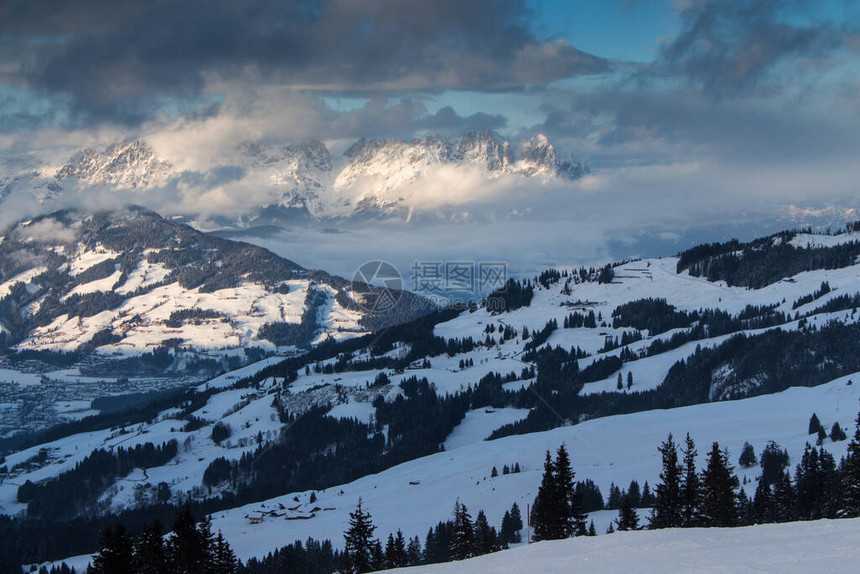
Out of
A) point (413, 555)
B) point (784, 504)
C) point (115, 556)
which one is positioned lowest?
point (413, 555)

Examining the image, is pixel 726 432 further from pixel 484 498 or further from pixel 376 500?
pixel 376 500

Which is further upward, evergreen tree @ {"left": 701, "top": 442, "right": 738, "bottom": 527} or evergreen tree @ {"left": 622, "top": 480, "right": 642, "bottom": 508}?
evergreen tree @ {"left": 701, "top": 442, "right": 738, "bottom": 527}

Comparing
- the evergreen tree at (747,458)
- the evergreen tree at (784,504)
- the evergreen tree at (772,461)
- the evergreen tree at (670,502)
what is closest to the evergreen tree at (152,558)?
the evergreen tree at (670,502)

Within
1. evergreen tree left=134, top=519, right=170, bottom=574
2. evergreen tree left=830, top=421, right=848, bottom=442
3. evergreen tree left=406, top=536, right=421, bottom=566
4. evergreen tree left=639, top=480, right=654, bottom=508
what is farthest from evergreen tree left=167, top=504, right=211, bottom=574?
evergreen tree left=830, top=421, right=848, bottom=442

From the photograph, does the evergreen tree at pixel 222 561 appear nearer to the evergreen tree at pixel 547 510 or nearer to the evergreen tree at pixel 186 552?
the evergreen tree at pixel 186 552

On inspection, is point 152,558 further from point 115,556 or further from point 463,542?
point 463,542

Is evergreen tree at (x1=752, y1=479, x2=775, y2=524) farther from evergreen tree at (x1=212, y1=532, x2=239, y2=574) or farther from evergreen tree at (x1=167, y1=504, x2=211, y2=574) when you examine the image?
evergreen tree at (x1=167, y1=504, x2=211, y2=574)

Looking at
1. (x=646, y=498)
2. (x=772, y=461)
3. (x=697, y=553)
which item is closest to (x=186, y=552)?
(x=697, y=553)

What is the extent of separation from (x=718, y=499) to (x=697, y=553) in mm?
33254

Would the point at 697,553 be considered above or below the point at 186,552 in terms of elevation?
above

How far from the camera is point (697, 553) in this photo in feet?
172

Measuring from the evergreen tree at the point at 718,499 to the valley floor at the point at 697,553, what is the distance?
72.1 ft

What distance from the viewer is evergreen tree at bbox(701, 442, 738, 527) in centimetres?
8238

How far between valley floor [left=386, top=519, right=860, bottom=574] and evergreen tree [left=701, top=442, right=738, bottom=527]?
2197 centimetres
